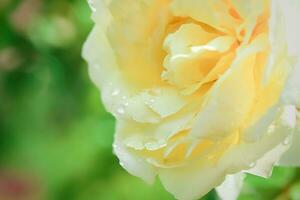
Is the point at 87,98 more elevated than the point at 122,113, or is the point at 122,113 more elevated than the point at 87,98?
the point at 122,113

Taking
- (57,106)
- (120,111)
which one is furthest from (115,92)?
(57,106)

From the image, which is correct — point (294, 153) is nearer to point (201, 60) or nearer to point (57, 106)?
point (201, 60)

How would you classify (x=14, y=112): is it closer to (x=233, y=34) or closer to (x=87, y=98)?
(x=87, y=98)

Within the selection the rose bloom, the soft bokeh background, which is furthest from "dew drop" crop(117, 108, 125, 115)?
the soft bokeh background

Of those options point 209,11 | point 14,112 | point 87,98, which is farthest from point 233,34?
point 14,112

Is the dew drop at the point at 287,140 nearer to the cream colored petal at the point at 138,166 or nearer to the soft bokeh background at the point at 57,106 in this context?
the cream colored petal at the point at 138,166

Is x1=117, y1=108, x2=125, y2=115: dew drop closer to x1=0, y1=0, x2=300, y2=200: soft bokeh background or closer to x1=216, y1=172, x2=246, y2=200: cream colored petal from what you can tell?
x1=216, y1=172, x2=246, y2=200: cream colored petal
